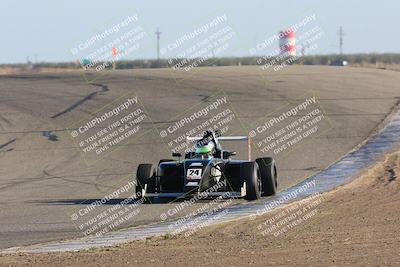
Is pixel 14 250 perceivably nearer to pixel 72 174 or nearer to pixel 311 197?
pixel 311 197

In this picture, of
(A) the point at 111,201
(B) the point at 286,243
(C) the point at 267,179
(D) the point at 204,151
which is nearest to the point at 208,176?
(D) the point at 204,151

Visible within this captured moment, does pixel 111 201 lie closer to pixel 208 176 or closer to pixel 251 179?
pixel 208 176

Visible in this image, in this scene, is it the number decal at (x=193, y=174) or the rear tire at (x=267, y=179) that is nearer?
the number decal at (x=193, y=174)

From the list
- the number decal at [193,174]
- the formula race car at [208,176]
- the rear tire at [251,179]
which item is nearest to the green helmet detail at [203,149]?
the formula race car at [208,176]

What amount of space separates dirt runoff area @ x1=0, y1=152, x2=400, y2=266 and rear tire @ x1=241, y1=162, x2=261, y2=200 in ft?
3.77

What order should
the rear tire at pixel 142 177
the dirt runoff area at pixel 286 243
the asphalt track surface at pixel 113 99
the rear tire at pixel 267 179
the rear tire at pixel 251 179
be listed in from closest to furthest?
the dirt runoff area at pixel 286 243 < the rear tire at pixel 251 179 < the asphalt track surface at pixel 113 99 < the rear tire at pixel 142 177 < the rear tire at pixel 267 179

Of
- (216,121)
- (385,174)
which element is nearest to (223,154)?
(385,174)

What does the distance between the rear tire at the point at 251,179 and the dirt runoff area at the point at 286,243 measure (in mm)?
1149

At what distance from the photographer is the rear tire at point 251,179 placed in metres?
18.8

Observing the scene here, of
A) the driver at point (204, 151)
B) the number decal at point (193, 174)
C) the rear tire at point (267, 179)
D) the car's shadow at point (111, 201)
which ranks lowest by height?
the car's shadow at point (111, 201)

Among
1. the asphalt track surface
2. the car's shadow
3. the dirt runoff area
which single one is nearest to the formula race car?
the car's shadow

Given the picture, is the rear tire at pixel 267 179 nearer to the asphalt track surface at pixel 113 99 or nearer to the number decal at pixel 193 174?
the number decal at pixel 193 174

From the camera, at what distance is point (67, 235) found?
50.1ft

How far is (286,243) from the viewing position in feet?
43.4
